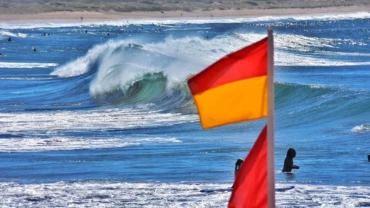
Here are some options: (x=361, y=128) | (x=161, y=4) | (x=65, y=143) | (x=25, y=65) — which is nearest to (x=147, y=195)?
(x=65, y=143)

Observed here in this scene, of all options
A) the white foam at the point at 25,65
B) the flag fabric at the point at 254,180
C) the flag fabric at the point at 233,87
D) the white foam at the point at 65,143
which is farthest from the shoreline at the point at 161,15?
the flag fabric at the point at 233,87

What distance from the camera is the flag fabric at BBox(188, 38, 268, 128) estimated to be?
25.2 feet

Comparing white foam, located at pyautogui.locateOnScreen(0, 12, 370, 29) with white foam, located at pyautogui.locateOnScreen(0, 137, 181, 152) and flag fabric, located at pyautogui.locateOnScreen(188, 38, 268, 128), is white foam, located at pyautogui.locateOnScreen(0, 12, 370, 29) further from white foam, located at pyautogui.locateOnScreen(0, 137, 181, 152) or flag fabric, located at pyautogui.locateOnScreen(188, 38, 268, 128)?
flag fabric, located at pyautogui.locateOnScreen(188, 38, 268, 128)

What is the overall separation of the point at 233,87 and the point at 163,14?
126566mm

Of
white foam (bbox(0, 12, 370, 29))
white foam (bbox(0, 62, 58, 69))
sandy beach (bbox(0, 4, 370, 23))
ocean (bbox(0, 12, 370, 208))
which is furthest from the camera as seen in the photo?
sandy beach (bbox(0, 4, 370, 23))

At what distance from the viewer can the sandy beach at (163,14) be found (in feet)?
408

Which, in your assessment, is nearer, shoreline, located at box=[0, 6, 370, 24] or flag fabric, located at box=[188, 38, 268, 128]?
flag fabric, located at box=[188, 38, 268, 128]

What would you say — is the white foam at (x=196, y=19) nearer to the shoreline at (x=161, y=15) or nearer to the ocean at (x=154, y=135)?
the shoreline at (x=161, y=15)

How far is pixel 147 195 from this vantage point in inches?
553

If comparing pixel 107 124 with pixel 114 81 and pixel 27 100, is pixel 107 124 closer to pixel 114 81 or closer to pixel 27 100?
pixel 27 100

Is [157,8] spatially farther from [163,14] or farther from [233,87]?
[233,87]

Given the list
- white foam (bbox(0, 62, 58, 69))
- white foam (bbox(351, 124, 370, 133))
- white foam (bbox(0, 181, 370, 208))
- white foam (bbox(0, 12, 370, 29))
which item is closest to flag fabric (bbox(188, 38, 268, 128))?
white foam (bbox(0, 181, 370, 208))

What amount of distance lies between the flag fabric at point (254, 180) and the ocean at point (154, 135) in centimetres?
510

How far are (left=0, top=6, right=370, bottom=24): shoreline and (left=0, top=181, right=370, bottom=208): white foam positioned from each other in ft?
352
